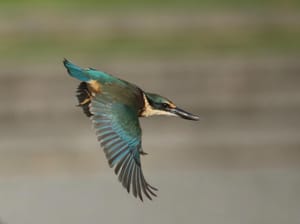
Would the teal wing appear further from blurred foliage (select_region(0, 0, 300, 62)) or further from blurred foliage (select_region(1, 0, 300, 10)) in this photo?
blurred foliage (select_region(1, 0, 300, 10))

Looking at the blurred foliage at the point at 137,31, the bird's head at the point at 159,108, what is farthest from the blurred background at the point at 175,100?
the bird's head at the point at 159,108

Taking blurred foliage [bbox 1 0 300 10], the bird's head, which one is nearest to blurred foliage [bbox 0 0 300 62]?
A: blurred foliage [bbox 1 0 300 10]

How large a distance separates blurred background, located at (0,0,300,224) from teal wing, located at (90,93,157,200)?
3726mm

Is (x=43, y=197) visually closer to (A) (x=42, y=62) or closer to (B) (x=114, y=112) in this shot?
(A) (x=42, y=62)

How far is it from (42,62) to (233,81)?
1.02 metres

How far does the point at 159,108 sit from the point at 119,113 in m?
0.05

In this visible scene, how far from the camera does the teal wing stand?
3.22 ft

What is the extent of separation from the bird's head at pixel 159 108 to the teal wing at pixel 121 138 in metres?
0.02

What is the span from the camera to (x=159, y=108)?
104 cm

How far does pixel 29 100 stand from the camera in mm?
5711

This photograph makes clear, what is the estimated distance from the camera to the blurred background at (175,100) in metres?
5.22

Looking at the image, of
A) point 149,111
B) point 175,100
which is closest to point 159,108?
point 149,111

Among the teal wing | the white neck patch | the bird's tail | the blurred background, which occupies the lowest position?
the teal wing

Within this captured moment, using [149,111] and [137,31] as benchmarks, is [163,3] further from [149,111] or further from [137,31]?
[149,111]
